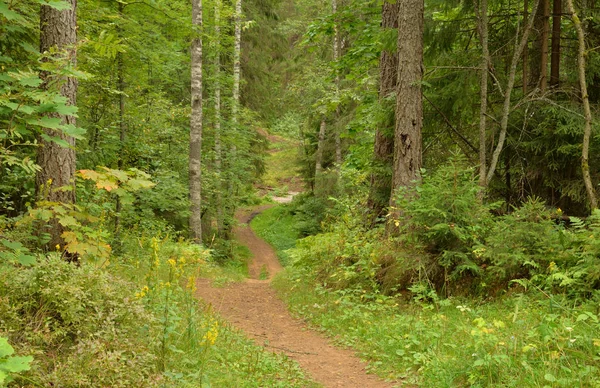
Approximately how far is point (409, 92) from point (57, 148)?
18.7 feet

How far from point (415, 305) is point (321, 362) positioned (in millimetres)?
1840

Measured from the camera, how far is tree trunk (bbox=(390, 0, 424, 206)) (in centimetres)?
833

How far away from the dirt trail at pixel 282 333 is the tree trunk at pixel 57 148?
2.40m

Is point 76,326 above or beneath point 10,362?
beneath

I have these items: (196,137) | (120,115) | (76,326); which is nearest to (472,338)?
(76,326)

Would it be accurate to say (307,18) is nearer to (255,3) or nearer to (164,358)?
(255,3)

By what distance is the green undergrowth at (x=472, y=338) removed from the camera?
156 inches

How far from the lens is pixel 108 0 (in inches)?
362

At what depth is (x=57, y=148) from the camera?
559 centimetres

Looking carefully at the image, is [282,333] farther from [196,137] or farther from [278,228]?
[278,228]

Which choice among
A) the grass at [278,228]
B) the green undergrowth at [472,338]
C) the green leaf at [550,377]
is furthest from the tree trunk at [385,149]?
the grass at [278,228]

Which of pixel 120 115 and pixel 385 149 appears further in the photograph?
pixel 120 115

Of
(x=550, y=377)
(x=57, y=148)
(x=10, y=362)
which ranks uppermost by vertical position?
(x=57, y=148)

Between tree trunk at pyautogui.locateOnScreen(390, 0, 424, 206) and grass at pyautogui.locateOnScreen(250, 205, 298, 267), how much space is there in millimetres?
14816
